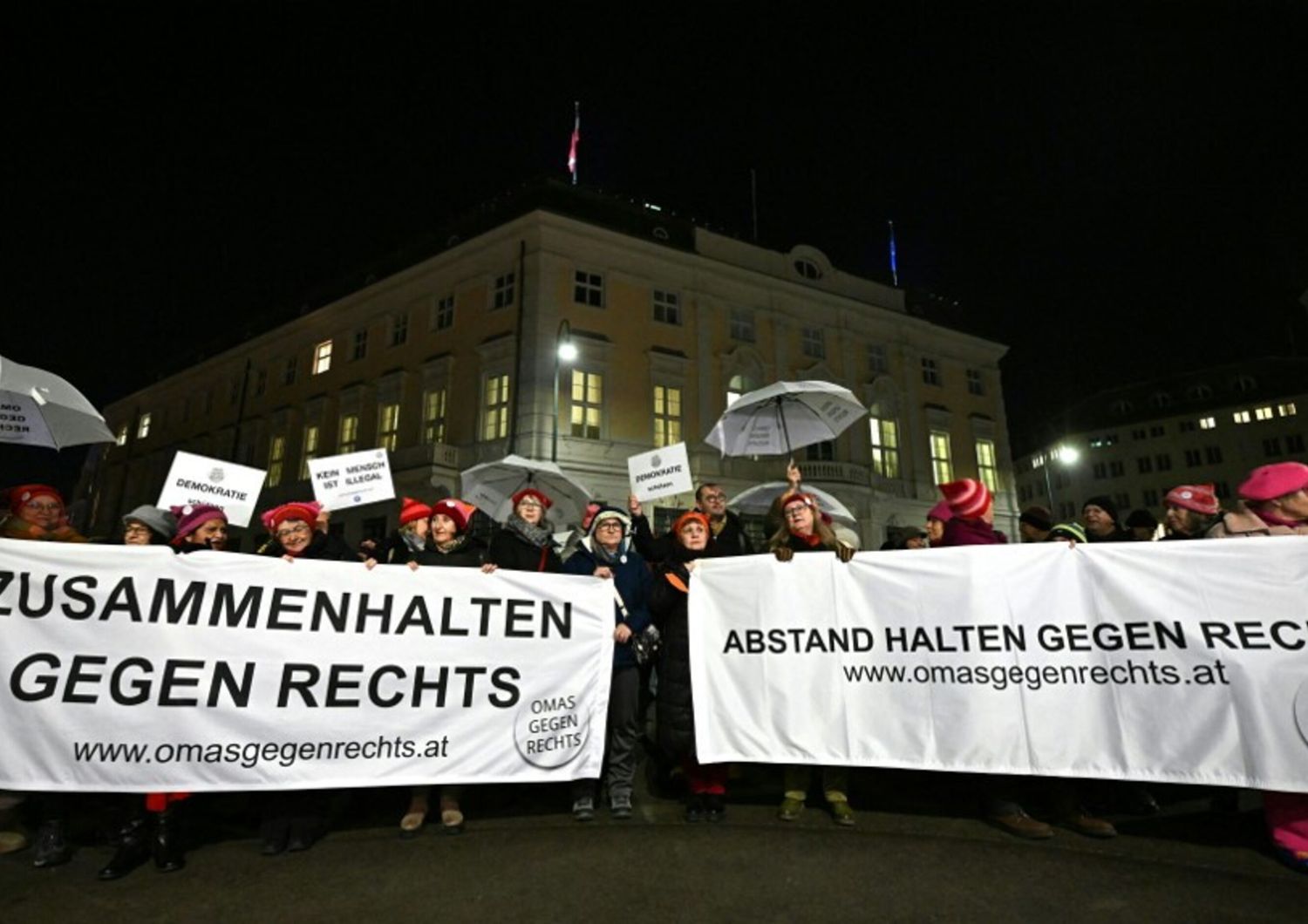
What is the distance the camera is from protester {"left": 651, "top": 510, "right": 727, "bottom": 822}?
4.48 meters

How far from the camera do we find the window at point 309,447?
2722 centimetres

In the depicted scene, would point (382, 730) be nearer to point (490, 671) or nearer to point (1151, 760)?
point (490, 671)

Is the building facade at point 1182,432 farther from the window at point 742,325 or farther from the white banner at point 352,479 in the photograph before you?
the white banner at point 352,479

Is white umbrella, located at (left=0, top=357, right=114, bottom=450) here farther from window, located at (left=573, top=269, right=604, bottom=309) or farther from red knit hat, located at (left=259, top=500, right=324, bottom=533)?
window, located at (left=573, top=269, right=604, bottom=309)

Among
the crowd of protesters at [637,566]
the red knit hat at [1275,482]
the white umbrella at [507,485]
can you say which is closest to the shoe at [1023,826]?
the crowd of protesters at [637,566]

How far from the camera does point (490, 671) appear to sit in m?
4.45

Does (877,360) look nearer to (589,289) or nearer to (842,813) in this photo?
(589,289)

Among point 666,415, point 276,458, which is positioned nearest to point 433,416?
point 666,415

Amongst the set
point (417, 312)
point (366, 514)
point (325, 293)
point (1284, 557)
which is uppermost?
point (325, 293)

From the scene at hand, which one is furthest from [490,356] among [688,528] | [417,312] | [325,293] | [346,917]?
[346,917]

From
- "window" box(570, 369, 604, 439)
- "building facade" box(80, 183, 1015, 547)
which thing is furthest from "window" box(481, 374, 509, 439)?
"window" box(570, 369, 604, 439)

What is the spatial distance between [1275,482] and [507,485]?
9.28m

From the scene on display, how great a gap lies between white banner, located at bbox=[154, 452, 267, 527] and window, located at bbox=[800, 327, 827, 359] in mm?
22484

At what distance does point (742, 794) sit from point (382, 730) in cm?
256
